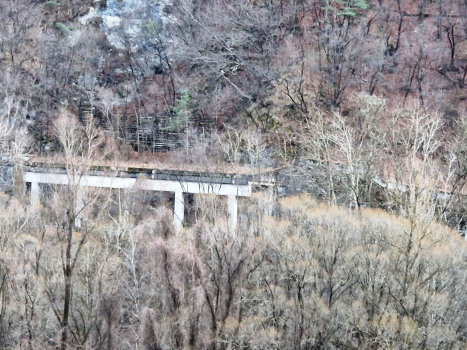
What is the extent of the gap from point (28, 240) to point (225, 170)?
992cm

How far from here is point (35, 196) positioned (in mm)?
26062

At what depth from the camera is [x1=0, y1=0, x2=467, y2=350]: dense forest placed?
1655cm

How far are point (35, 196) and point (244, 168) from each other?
1020 centimetres

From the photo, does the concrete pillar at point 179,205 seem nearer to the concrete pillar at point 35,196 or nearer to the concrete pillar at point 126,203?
the concrete pillar at point 126,203

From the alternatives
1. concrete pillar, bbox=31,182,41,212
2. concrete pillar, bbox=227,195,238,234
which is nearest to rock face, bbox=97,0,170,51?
concrete pillar, bbox=31,182,41,212

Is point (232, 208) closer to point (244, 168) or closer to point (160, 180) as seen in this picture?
point (244, 168)

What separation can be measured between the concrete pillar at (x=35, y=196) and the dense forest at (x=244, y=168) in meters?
0.32

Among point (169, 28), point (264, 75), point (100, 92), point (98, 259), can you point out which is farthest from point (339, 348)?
point (169, 28)

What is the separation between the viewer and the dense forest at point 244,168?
1655cm

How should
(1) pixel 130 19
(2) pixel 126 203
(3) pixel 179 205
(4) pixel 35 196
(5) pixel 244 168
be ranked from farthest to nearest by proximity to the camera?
(1) pixel 130 19
(3) pixel 179 205
(5) pixel 244 168
(4) pixel 35 196
(2) pixel 126 203

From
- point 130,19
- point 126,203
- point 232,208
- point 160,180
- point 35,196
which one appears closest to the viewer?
point 232,208

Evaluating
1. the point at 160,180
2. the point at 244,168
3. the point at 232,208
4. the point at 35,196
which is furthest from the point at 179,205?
the point at 35,196

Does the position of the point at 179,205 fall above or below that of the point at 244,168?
below

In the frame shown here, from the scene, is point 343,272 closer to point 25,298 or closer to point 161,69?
point 25,298
